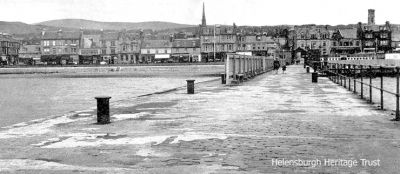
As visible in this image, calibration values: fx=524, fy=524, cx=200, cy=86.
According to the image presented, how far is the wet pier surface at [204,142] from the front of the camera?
7277 mm

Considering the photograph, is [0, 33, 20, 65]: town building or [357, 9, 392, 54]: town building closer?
[0, 33, 20, 65]: town building

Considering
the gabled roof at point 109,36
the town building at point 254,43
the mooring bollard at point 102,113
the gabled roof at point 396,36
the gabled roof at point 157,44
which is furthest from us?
the gabled roof at point 396,36

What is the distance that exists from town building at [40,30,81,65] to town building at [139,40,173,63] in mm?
19101

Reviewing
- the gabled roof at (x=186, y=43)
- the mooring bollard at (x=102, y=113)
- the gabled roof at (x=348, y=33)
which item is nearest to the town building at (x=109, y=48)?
the gabled roof at (x=186, y=43)

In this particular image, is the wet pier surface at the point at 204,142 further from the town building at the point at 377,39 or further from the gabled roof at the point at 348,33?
the gabled roof at the point at 348,33

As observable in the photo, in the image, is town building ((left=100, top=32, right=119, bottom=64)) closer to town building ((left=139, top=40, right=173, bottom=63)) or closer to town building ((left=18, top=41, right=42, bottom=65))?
town building ((left=139, top=40, right=173, bottom=63))

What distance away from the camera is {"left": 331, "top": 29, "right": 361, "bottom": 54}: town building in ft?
534

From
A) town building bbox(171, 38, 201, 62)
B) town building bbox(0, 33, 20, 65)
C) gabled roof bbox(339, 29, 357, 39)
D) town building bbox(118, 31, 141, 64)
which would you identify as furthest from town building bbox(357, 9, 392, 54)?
town building bbox(0, 33, 20, 65)

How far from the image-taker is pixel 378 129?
1116 centimetres

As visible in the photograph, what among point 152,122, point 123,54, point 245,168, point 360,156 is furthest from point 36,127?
point 123,54

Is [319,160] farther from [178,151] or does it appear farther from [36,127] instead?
[36,127]

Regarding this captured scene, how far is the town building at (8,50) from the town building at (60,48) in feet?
49.3

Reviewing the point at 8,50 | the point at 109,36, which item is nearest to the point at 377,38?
the point at 109,36

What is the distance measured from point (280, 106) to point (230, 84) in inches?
613
